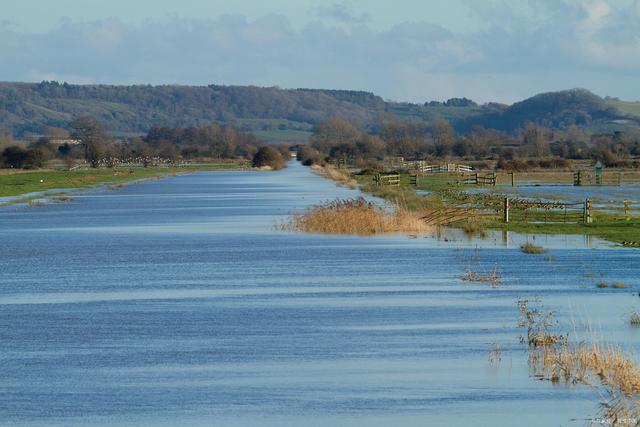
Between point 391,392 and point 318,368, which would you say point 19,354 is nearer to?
point 318,368

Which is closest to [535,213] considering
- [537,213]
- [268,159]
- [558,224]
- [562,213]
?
[537,213]

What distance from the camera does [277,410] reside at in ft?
47.4

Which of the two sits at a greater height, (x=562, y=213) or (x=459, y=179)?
(x=562, y=213)

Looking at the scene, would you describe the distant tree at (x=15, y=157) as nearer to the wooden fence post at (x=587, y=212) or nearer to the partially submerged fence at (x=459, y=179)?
the partially submerged fence at (x=459, y=179)

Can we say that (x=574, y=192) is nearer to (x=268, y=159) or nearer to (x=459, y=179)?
(x=459, y=179)

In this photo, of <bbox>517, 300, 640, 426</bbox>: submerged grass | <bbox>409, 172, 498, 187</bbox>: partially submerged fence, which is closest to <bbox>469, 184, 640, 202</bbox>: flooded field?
<bbox>409, 172, 498, 187</bbox>: partially submerged fence

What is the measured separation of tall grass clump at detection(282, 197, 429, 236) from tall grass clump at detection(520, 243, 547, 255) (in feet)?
28.9

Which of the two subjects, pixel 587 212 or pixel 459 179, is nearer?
pixel 587 212

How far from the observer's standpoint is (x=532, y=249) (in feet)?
118

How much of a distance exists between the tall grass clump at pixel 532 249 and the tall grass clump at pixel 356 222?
347 inches

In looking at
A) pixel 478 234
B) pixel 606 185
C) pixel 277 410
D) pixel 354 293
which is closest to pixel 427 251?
pixel 478 234

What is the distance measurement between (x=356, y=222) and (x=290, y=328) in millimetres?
24217

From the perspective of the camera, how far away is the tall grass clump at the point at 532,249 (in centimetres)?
3569

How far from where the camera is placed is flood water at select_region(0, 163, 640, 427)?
48.2ft
